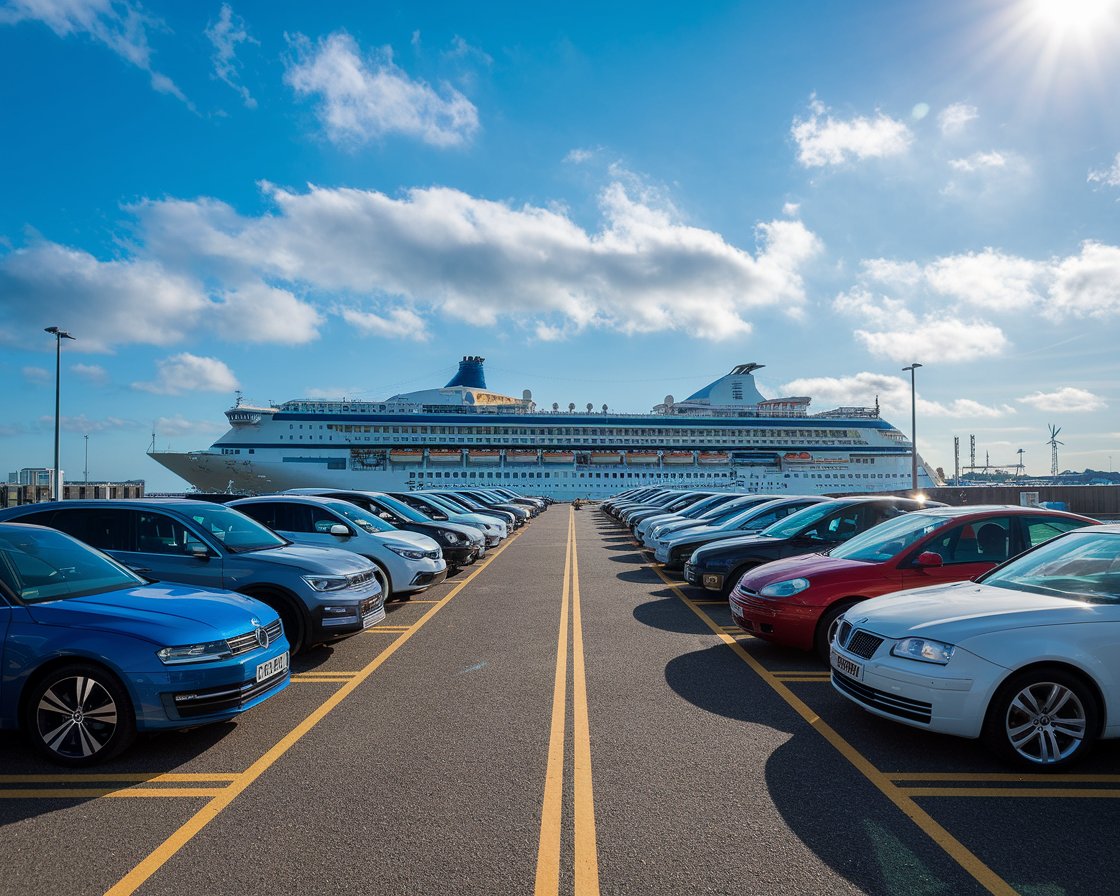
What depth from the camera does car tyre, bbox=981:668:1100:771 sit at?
392 cm

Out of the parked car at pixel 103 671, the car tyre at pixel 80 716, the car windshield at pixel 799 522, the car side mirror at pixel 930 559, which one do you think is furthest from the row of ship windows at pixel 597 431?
the car tyre at pixel 80 716

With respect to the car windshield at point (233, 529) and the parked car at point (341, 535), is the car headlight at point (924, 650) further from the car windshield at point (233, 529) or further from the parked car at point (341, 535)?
the parked car at point (341, 535)

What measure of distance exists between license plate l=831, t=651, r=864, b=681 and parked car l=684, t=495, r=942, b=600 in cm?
385

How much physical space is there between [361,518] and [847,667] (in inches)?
291

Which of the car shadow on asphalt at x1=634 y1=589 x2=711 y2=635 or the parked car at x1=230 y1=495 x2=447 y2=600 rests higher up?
the parked car at x1=230 y1=495 x2=447 y2=600

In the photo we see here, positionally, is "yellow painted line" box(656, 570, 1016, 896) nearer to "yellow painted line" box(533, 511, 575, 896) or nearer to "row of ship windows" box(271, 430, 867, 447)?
"yellow painted line" box(533, 511, 575, 896)

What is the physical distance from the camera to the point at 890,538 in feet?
22.3

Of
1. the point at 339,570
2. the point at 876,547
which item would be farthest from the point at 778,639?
the point at 339,570

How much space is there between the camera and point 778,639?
6.46m

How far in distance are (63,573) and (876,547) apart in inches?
268

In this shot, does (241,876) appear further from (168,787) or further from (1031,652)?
(1031,652)

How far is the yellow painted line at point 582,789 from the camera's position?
113 inches

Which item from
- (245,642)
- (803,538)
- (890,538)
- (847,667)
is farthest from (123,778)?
(803,538)

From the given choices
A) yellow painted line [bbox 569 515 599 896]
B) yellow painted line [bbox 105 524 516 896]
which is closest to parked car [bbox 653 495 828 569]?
yellow painted line [bbox 569 515 599 896]
